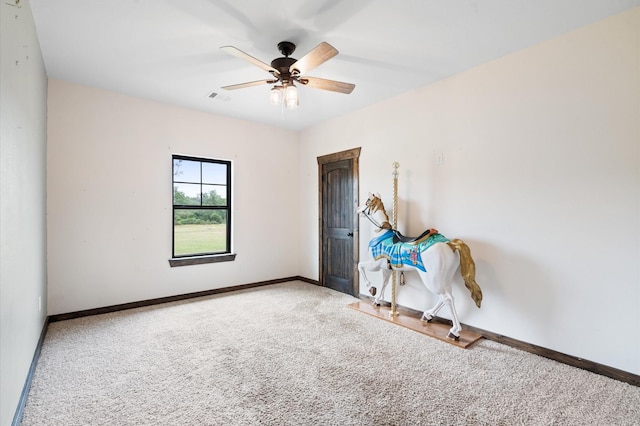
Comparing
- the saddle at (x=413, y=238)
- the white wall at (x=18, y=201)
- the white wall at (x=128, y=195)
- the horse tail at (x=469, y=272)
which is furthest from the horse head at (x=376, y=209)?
the white wall at (x=18, y=201)

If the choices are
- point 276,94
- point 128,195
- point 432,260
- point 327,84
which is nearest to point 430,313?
point 432,260

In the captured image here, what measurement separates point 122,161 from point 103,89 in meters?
0.88

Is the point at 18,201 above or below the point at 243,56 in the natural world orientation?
below

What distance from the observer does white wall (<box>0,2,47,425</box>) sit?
1577mm

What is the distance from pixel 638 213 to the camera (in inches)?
89.9

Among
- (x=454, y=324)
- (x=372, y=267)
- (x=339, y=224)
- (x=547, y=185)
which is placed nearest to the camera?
(x=547, y=185)

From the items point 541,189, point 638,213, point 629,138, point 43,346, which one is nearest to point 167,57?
point 43,346

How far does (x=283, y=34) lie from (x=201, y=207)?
291 cm

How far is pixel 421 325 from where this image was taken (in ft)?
11.1

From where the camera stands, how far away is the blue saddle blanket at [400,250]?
3184 millimetres

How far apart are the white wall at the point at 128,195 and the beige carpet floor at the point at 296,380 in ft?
2.11

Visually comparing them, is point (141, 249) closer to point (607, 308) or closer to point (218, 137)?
point (218, 137)

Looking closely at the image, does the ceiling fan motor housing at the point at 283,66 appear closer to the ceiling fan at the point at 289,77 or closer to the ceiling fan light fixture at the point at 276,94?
the ceiling fan at the point at 289,77

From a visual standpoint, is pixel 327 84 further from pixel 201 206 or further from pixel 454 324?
pixel 201 206
